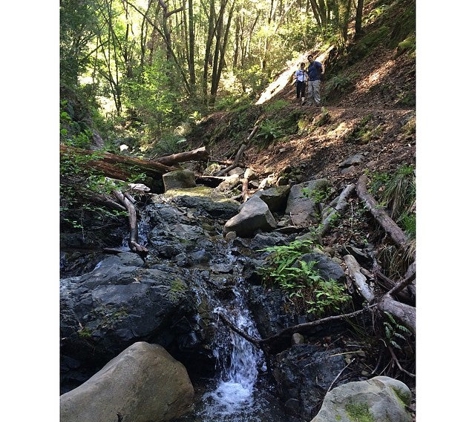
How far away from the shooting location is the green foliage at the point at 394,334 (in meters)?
3.10

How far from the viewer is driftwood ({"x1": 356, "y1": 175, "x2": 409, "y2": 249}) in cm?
443

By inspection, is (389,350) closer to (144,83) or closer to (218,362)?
(218,362)

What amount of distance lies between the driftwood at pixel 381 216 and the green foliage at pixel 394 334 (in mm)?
1200

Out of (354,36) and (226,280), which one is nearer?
(226,280)

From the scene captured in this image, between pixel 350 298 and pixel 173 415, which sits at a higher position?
pixel 350 298

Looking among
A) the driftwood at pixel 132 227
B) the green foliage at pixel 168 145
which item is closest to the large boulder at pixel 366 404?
the driftwood at pixel 132 227

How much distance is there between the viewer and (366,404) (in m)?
2.33
